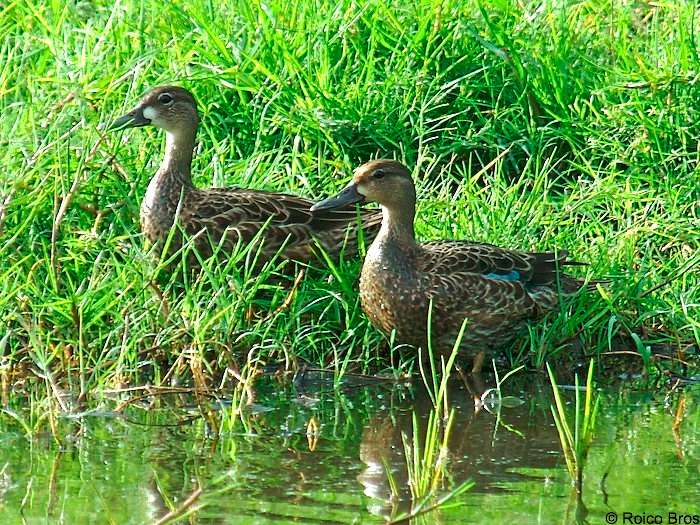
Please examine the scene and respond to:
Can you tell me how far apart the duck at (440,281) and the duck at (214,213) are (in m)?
0.23

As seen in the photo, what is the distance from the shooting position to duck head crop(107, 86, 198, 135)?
735 centimetres

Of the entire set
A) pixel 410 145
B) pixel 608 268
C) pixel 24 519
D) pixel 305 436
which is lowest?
pixel 24 519

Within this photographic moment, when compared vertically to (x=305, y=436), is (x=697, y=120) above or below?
above

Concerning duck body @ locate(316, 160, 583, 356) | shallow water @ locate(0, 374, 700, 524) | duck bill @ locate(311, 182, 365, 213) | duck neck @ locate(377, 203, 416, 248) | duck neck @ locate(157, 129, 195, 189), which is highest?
duck neck @ locate(157, 129, 195, 189)

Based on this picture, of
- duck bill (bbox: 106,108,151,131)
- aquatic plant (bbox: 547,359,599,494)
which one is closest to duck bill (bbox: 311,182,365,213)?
duck bill (bbox: 106,108,151,131)

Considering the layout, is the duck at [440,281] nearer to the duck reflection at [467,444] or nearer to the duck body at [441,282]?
the duck body at [441,282]

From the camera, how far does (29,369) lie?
643cm

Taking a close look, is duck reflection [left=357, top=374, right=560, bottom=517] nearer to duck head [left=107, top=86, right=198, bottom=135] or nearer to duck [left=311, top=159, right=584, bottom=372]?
duck [left=311, top=159, right=584, bottom=372]

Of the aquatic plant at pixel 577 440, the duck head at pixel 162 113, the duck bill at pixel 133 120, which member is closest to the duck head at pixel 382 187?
the duck head at pixel 162 113

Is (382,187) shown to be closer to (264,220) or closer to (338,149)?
(264,220)

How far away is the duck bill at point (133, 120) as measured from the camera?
732cm

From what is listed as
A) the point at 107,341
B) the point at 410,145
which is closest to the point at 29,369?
the point at 107,341

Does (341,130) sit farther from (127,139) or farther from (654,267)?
(654,267)

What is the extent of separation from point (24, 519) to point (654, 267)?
344 cm
